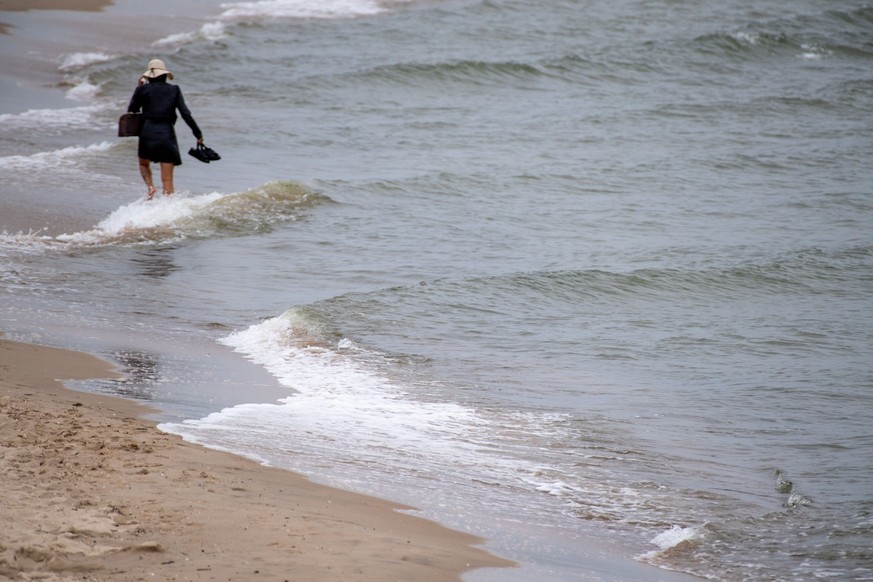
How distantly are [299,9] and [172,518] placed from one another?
2616 cm

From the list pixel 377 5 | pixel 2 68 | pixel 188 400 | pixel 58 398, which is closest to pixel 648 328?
pixel 188 400

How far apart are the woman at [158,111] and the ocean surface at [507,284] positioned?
662 millimetres

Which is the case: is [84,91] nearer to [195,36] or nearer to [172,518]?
[195,36]

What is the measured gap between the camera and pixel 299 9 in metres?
29.1

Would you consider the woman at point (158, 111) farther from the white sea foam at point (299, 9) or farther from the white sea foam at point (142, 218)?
the white sea foam at point (299, 9)

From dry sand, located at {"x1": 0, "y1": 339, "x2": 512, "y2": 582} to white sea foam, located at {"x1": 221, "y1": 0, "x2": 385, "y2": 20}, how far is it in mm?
23842

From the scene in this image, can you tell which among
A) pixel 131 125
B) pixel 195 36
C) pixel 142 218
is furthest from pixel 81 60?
pixel 142 218

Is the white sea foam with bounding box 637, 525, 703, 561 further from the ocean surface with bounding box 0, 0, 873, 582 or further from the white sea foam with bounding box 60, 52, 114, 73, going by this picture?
the white sea foam with bounding box 60, 52, 114, 73

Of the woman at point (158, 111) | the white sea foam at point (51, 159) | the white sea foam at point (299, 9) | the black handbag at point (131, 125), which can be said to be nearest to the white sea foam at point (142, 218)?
the woman at point (158, 111)

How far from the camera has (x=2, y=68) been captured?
68.1 feet

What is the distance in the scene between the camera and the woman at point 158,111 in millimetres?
11391

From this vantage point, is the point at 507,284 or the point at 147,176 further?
the point at 147,176

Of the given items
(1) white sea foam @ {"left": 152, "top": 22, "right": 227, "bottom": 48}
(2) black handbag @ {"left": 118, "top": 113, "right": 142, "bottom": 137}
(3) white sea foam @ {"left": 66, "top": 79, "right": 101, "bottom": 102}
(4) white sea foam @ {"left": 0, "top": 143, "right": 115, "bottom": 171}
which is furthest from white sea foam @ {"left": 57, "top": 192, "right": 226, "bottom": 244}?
(1) white sea foam @ {"left": 152, "top": 22, "right": 227, "bottom": 48}

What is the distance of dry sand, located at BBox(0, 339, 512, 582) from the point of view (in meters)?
4.09
